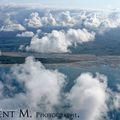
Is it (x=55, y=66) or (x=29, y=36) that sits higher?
(x=29, y=36)

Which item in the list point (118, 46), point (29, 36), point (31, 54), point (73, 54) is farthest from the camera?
point (29, 36)

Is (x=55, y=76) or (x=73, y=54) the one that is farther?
(x=73, y=54)

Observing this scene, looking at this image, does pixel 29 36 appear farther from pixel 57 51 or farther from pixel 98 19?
pixel 98 19

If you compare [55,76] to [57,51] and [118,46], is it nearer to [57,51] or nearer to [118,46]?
[57,51]

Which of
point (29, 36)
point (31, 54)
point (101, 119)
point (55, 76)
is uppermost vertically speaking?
point (29, 36)

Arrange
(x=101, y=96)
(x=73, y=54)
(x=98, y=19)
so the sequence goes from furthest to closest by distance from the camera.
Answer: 1. (x=98, y=19)
2. (x=73, y=54)
3. (x=101, y=96)

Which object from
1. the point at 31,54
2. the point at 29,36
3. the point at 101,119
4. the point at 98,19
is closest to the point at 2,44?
the point at 31,54

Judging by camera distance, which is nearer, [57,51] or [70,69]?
[70,69]

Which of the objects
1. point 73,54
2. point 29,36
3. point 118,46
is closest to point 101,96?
point 73,54

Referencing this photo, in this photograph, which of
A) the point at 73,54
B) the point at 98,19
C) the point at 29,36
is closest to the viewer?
the point at 73,54
